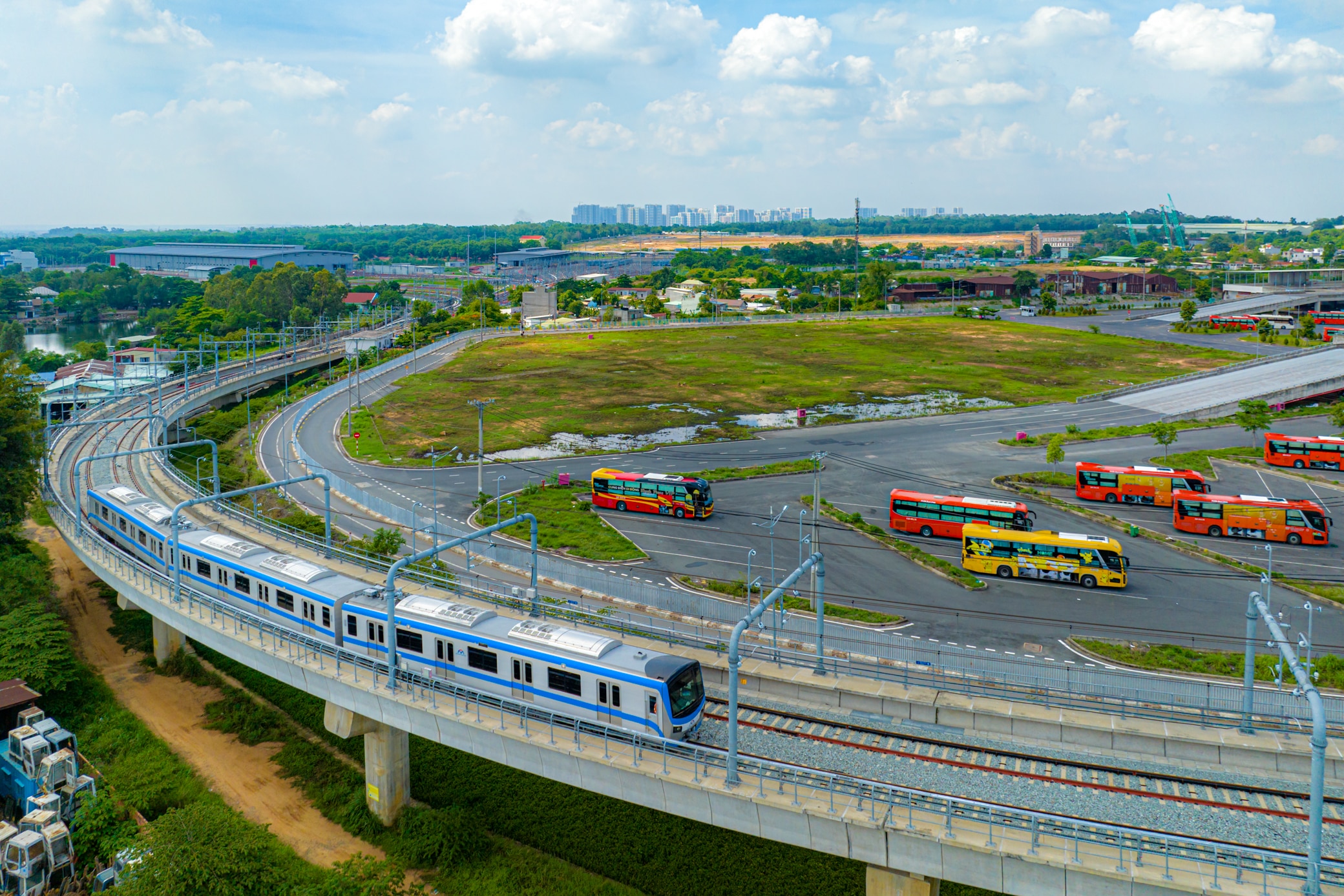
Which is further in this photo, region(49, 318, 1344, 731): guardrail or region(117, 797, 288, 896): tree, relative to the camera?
region(49, 318, 1344, 731): guardrail

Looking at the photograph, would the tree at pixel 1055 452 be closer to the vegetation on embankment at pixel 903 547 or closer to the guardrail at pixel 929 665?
the vegetation on embankment at pixel 903 547

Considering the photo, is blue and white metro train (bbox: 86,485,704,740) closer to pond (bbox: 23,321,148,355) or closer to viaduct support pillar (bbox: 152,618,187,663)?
viaduct support pillar (bbox: 152,618,187,663)

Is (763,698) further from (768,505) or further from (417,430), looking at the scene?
(417,430)

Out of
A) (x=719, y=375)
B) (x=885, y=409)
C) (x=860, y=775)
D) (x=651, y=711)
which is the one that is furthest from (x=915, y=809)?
(x=719, y=375)

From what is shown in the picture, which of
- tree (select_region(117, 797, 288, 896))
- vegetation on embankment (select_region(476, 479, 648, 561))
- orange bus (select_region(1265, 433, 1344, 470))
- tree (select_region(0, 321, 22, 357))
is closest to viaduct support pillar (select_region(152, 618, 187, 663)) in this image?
tree (select_region(117, 797, 288, 896))

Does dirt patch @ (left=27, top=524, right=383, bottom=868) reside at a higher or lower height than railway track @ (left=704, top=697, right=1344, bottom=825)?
lower

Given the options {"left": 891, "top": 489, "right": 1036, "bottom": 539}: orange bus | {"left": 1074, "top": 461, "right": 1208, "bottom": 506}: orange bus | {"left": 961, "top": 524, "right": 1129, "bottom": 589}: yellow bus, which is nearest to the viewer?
{"left": 961, "top": 524, "right": 1129, "bottom": 589}: yellow bus

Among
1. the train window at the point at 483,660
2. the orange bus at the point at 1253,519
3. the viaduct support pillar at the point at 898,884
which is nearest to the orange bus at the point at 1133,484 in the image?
the orange bus at the point at 1253,519
